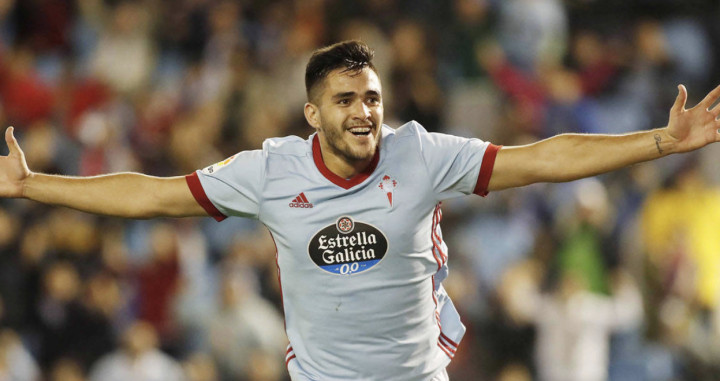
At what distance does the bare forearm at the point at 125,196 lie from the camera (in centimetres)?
535

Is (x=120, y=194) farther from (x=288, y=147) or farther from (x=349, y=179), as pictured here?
(x=349, y=179)

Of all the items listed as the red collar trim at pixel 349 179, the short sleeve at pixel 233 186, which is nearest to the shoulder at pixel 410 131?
the red collar trim at pixel 349 179

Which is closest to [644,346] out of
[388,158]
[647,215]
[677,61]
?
[647,215]

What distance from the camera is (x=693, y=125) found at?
495 centimetres

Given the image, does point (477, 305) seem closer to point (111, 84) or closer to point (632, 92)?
point (632, 92)

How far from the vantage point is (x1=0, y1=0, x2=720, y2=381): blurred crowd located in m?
9.95

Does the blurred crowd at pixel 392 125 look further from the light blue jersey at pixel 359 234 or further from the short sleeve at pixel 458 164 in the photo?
the short sleeve at pixel 458 164

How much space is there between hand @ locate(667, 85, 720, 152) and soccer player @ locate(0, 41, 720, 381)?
366 millimetres

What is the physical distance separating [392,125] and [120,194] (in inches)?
202

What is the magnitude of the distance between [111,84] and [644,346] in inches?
243

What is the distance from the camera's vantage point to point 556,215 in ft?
33.8

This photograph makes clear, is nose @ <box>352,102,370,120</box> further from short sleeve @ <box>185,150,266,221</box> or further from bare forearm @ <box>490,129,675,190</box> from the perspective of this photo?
bare forearm @ <box>490,129,675,190</box>

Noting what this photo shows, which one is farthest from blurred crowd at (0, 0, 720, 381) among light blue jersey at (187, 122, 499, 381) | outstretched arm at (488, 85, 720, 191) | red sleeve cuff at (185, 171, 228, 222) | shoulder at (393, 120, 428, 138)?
outstretched arm at (488, 85, 720, 191)

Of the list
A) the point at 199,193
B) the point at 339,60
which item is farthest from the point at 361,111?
the point at 199,193
